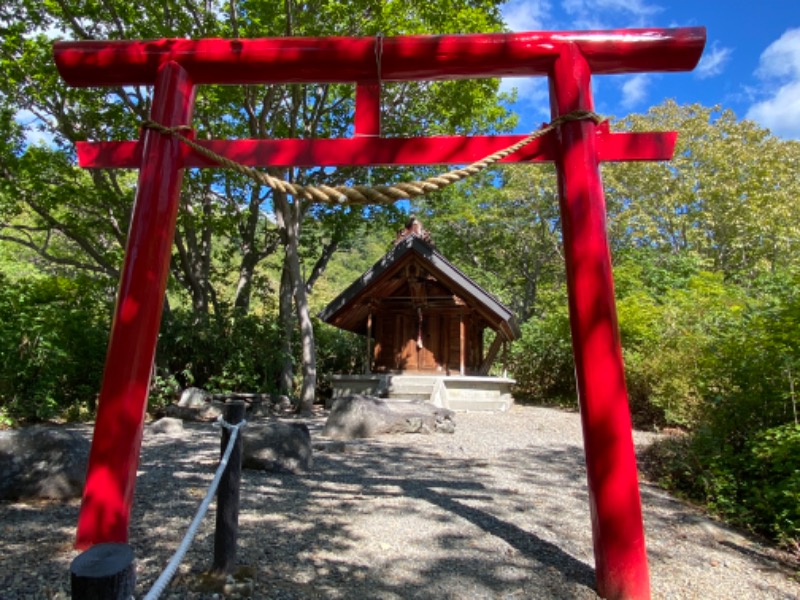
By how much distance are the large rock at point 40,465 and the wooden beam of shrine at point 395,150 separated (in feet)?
7.31

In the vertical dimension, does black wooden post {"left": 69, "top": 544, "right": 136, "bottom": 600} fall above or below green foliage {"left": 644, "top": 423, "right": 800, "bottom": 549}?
above

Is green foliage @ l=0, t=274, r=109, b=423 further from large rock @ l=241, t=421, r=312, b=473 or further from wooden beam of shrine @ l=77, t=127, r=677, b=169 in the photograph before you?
wooden beam of shrine @ l=77, t=127, r=677, b=169

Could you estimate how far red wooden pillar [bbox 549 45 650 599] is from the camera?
2562 millimetres

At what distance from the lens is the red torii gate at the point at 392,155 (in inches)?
105

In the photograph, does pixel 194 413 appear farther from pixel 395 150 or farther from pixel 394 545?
pixel 395 150

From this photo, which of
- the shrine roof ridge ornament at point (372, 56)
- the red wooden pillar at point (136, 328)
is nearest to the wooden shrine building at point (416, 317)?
the shrine roof ridge ornament at point (372, 56)

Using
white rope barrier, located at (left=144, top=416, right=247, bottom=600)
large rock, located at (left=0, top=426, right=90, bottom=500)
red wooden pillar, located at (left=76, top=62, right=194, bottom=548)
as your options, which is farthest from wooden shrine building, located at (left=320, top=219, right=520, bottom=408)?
white rope barrier, located at (left=144, top=416, right=247, bottom=600)

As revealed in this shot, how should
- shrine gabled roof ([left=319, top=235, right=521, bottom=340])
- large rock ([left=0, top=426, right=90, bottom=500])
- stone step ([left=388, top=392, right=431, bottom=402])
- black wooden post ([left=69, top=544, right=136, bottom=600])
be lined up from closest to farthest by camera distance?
1. black wooden post ([left=69, top=544, right=136, bottom=600])
2. large rock ([left=0, top=426, right=90, bottom=500])
3. stone step ([left=388, top=392, right=431, bottom=402])
4. shrine gabled roof ([left=319, top=235, right=521, bottom=340])

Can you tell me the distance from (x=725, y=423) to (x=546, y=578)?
10.5 feet

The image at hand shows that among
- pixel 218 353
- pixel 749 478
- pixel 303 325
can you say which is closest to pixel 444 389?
pixel 303 325

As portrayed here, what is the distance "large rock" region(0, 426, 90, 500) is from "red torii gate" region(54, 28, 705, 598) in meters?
1.36

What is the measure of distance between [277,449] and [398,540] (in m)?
2.32

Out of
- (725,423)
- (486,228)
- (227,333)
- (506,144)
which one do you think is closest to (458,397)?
(227,333)

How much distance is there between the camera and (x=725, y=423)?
4875 millimetres
